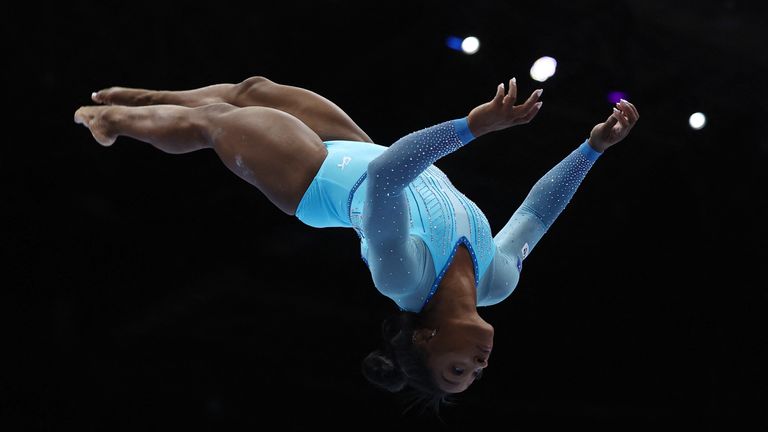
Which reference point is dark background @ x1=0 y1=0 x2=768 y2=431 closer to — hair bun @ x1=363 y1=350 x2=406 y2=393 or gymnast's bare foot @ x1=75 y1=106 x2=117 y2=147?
gymnast's bare foot @ x1=75 y1=106 x2=117 y2=147

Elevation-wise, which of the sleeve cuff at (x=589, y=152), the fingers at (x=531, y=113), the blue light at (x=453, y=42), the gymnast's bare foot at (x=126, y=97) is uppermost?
the blue light at (x=453, y=42)

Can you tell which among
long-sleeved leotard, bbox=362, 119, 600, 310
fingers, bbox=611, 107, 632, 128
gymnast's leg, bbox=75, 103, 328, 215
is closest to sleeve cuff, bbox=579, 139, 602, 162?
long-sleeved leotard, bbox=362, 119, 600, 310

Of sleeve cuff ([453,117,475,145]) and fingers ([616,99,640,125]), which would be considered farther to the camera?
fingers ([616,99,640,125])

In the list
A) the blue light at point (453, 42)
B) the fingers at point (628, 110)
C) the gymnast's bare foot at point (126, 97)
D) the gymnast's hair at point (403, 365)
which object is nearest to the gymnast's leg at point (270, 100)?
the gymnast's bare foot at point (126, 97)

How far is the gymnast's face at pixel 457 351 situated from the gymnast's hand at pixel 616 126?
22.6 inches

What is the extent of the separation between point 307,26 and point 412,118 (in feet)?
1.57

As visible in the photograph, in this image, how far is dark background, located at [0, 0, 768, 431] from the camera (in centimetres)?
273

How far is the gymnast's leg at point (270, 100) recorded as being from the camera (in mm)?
2197

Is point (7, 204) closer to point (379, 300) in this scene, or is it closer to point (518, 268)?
point (379, 300)

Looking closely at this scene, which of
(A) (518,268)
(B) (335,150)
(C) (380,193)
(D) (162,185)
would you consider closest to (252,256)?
(D) (162,185)

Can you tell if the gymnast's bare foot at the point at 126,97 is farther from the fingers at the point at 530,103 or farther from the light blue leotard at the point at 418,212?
the fingers at the point at 530,103

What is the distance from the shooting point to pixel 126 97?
2336 millimetres

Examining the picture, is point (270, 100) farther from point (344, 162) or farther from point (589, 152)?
point (589, 152)

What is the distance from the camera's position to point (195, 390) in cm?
271
